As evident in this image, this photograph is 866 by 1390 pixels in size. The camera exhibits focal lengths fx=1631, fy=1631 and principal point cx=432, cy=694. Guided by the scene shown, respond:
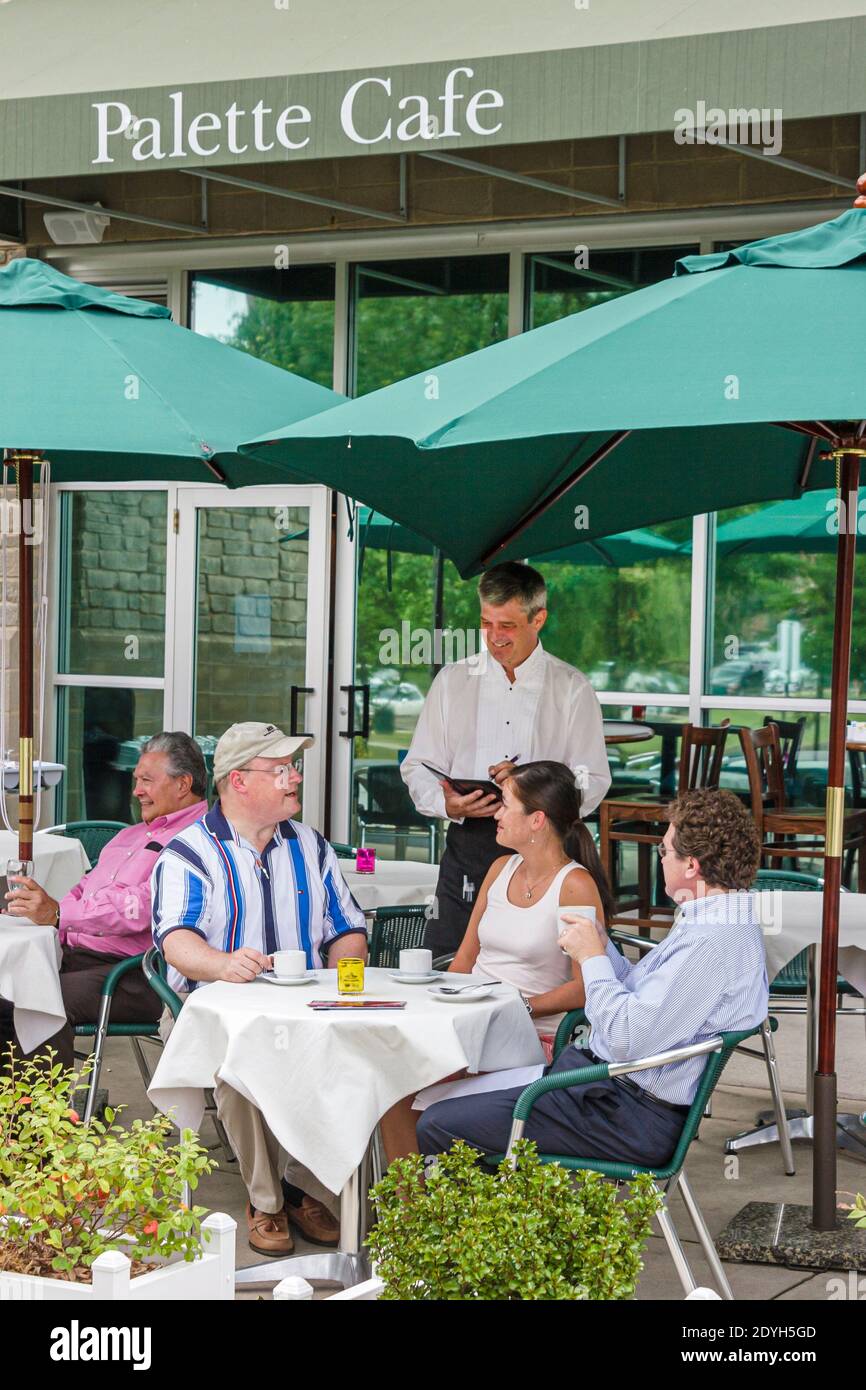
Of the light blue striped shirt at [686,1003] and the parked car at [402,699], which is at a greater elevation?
the parked car at [402,699]

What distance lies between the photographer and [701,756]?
7.81 meters

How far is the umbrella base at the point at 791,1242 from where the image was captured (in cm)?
391

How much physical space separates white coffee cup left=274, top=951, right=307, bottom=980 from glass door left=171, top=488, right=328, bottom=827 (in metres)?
4.77

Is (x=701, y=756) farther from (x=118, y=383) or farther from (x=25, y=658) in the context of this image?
(x=118, y=383)

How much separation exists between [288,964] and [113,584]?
18.7 ft

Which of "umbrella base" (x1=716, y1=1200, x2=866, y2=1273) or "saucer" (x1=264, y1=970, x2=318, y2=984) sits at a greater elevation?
"saucer" (x1=264, y1=970, x2=318, y2=984)

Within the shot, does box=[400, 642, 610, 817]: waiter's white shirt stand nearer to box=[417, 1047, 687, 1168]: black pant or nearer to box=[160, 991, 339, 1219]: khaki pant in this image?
box=[160, 991, 339, 1219]: khaki pant

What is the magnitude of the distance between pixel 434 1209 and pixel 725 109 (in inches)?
171

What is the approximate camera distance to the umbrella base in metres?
3.91

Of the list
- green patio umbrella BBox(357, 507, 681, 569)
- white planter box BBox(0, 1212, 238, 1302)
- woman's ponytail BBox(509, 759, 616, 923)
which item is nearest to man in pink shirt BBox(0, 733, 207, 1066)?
Result: woman's ponytail BBox(509, 759, 616, 923)

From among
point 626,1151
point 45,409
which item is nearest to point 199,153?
point 45,409

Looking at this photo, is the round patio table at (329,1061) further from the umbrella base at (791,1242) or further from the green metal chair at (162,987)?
the umbrella base at (791,1242)

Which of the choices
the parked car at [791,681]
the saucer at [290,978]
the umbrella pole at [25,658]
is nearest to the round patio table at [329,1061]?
the saucer at [290,978]

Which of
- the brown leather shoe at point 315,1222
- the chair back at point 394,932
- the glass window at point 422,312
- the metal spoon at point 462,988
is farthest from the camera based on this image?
the glass window at point 422,312
